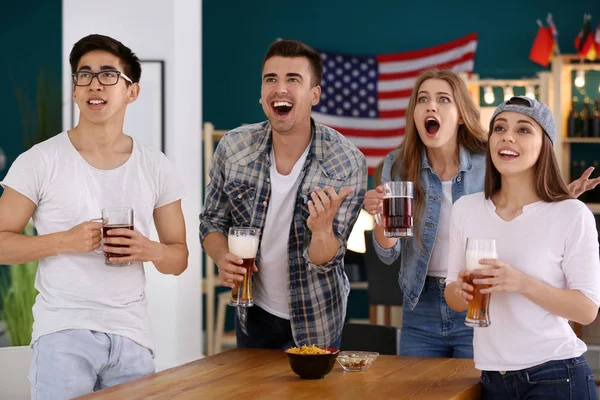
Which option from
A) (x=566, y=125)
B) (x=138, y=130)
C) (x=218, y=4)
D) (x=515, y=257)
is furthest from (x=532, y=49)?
(x=515, y=257)

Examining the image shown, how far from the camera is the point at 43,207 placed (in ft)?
8.45

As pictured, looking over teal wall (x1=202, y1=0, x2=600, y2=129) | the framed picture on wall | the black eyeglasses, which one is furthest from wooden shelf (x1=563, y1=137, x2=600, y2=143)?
the black eyeglasses

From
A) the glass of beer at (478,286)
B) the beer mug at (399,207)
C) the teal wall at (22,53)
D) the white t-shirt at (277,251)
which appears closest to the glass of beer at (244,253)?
the white t-shirt at (277,251)

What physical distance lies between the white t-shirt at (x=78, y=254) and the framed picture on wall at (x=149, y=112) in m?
2.83

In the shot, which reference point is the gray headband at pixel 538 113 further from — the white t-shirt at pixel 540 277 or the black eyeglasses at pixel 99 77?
the black eyeglasses at pixel 99 77

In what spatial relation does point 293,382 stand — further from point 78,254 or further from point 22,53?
point 22,53

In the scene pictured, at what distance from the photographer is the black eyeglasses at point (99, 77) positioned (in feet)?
8.78

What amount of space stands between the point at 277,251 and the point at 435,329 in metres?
0.62

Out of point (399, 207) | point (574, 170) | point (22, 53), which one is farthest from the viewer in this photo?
point (22, 53)

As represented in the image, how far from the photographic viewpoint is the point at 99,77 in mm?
2684

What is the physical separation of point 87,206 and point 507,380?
1327mm

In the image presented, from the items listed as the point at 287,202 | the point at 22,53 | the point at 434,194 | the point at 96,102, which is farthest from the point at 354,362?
the point at 22,53

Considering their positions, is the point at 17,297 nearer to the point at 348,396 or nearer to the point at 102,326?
the point at 102,326

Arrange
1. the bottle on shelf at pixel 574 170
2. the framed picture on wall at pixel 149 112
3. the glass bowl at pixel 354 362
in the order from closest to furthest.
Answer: the glass bowl at pixel 354 362
the framed picture on wall at pixel 149 112
the bottle on shelf at pixel 574 170
